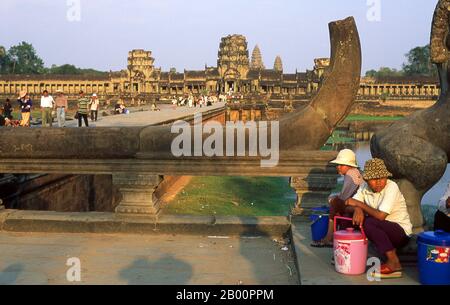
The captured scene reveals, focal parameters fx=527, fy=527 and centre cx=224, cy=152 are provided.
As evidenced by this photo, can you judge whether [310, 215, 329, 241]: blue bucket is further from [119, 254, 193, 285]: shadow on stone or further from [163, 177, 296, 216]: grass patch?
[163, 177, 296, 216]: grass patch

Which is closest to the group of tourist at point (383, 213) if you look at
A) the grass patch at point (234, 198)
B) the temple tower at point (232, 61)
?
the grass patch at point (234, 198)

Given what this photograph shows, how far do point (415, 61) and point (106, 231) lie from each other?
426 ft

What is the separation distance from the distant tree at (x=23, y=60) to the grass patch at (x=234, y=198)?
110 metres

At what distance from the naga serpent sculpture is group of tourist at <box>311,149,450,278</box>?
0.17 meters

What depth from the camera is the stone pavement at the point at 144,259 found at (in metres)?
3.88

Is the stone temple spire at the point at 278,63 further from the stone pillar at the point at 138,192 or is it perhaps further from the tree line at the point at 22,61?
the stone pillar at the point at 138,192

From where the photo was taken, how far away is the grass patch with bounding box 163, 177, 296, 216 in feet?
52.1

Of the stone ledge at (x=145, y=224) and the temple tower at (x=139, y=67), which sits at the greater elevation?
the temple tower at (x=139, y=67)

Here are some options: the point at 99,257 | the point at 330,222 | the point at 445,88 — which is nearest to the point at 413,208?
the point at 330,222

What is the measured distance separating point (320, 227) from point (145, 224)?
5.72 feet

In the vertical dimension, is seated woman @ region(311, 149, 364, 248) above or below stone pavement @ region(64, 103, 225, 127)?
above

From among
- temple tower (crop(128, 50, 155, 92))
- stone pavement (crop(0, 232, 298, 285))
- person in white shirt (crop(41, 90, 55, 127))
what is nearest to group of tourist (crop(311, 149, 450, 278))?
stone pavement (crop(0, 232, 298, 285))

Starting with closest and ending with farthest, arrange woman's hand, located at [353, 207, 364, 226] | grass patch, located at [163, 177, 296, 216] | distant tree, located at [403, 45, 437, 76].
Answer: woman's hand, located at [353, 207, 364, 226] → grass patch, located at [163, 177, 296, 216] → distant tree, located at [403, 45, 437, 76]

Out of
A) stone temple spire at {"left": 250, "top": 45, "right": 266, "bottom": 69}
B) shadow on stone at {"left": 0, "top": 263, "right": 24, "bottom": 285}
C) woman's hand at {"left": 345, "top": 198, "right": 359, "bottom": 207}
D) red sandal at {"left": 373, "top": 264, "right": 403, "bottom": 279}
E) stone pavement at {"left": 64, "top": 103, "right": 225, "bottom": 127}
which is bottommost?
shadow on stone at {"left": 0, "top": 263, "right": 24, "bottom": 285}
